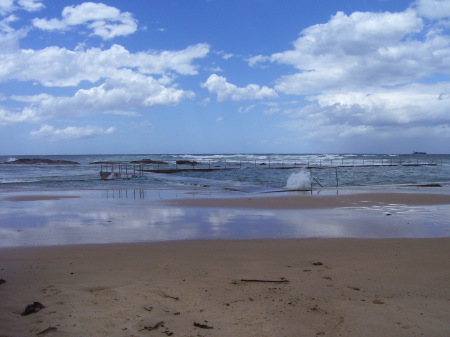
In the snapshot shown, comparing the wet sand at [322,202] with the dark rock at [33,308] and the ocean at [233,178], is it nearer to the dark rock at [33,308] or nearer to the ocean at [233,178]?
the ocean at [233,178]

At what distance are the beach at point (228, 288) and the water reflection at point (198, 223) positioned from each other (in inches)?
31.3

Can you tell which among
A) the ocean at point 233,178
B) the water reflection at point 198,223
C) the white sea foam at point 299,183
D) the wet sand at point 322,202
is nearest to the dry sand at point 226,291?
the water reflection at point 198,223

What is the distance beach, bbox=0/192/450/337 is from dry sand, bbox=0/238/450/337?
0.01m

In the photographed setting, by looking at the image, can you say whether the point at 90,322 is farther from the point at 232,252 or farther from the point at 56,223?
the point at 56,223

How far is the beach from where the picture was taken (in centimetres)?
336

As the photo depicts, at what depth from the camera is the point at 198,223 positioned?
30.4 ft

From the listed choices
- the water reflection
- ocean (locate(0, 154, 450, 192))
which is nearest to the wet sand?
the water reflection

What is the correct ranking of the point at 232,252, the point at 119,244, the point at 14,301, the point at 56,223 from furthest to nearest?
the point at 56,223 → the point at 119,244 → the point at 232,252 → the point at 14,301

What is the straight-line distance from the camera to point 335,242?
281 inches

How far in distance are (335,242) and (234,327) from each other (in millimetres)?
4306

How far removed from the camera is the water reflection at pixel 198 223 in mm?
7715

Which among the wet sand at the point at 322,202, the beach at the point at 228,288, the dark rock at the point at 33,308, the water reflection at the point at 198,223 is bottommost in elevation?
the wet sand at the point at 322,202

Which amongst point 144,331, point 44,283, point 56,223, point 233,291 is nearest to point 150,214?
point 56,223

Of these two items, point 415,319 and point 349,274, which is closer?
point 415,319
